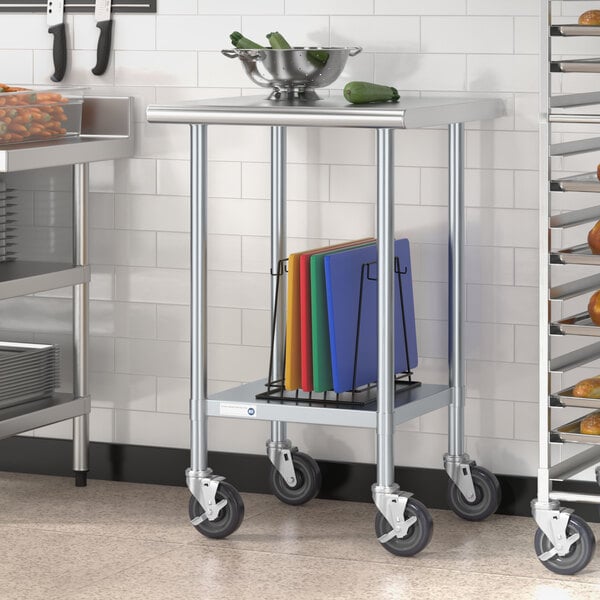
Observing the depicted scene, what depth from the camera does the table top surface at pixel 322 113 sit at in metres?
3.78

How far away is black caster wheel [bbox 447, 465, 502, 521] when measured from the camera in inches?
176

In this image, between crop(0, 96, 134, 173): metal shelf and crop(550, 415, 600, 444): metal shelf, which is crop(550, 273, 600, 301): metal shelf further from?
crop(0, 96, 134, 173): metal shelf

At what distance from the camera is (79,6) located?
4.87 meters

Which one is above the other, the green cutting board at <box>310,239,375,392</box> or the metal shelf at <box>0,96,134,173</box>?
the metal shelf at <box>0,96,134,173</box>

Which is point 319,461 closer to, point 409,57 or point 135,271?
point 135,271

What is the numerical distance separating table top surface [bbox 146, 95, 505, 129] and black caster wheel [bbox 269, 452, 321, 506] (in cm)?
122

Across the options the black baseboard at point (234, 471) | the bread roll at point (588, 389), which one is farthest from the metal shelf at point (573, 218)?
the black baseboard at point (234, 471)

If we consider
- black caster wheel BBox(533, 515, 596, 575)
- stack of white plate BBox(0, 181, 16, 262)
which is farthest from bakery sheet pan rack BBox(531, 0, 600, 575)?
stack of white plate BBox(0, 181, 16, 262)

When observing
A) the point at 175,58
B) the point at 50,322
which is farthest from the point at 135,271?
the point at 175,58

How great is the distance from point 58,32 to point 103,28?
173 millimetres

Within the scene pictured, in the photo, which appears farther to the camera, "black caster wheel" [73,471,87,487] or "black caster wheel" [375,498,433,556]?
"black caster wheel" [73,471,87,487]

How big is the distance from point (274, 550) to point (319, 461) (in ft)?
2.12

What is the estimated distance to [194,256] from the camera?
13.8 feet

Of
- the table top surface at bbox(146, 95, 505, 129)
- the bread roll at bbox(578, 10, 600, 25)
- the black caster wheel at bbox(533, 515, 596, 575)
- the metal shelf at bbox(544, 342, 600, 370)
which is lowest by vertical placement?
the black caster wheel at bbox(533, 515, 596, 575)
